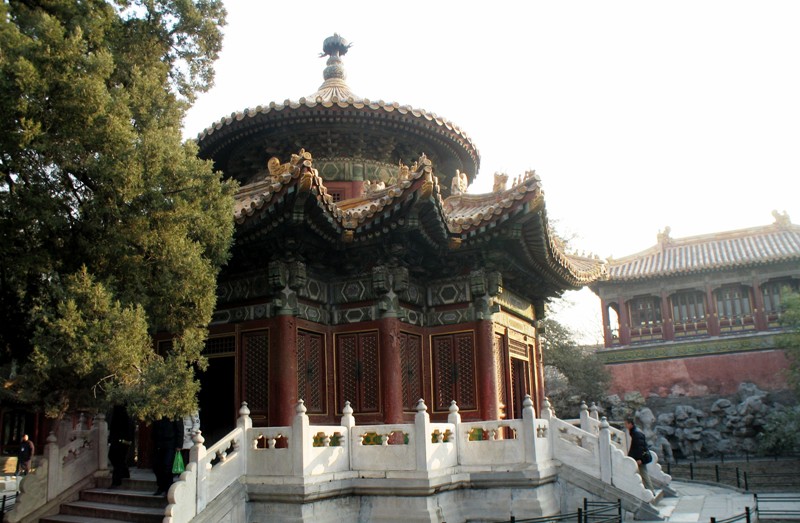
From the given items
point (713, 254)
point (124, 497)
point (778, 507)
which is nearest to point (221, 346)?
point (124, 497)

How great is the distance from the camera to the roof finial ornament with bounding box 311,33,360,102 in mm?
16406

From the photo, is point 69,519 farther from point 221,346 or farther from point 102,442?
point 221,346

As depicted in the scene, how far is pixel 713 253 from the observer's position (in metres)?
39.4

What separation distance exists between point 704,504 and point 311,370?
23.2 ft

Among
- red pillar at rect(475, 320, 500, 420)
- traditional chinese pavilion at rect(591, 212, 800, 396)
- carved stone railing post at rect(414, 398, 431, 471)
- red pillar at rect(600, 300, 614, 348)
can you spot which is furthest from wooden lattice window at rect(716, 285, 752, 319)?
carved stone railing post at rect(414, 398, 431, 471)

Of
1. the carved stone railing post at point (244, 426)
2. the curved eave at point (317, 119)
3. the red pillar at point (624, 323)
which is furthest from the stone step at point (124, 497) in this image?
the red pillar at point (624, 323)

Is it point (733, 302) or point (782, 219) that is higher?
point (782, 219)

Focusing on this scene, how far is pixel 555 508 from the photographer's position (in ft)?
34.9

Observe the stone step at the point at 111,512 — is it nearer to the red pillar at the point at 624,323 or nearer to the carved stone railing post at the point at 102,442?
the carved stone railing post at the point at 102,442

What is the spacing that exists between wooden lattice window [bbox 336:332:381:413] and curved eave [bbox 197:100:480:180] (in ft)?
13.1

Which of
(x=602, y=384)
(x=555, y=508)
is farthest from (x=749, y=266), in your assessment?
(x=555, y=508)

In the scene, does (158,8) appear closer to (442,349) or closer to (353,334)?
(353,334)

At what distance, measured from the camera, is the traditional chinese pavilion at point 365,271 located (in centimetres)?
1105

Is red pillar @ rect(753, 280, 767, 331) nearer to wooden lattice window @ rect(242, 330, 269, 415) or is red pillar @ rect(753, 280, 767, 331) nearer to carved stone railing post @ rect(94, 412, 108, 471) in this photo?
wooden lattice window @ rect(242, 330, 269, 415)
